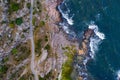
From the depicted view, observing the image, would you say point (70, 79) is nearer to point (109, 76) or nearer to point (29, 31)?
point (109, 76)

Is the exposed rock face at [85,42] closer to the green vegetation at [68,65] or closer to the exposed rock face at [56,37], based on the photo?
the exposed rock face at [56,37]

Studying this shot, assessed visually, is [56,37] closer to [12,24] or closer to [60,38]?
[60,38]

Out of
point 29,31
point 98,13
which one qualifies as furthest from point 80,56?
point 29,31

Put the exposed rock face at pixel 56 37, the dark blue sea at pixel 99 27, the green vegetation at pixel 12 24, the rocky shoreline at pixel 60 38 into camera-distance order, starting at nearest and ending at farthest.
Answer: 1. the green vegetation at pixel 12 24
2. the exposed rock face at pixel 56 37
3. the rocky shoreline at pixel 60 38
4. the dark blue sea at pixel 99 27

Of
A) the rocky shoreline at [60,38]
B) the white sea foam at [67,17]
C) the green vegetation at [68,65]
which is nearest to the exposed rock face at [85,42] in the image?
the rocky shoreline at [60,38]

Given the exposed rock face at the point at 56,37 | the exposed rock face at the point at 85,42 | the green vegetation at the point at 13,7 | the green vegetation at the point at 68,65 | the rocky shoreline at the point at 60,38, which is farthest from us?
the exposed rock face at the point at 85,42

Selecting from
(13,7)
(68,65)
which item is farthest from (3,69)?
(68,65)
